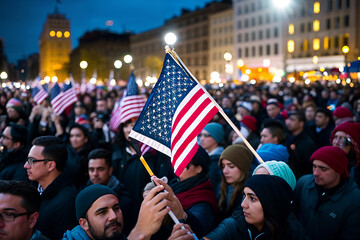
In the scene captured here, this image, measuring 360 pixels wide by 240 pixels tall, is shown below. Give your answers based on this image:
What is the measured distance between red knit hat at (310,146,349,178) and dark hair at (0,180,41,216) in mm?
3035

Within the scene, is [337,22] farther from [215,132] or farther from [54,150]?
[54,150]

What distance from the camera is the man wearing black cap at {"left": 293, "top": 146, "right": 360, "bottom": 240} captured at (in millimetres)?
3836

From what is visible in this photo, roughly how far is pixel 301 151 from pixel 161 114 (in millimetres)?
4340

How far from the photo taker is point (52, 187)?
3.92 m

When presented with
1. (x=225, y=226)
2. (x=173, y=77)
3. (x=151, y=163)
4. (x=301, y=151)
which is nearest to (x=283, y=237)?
(x=225, y=226)

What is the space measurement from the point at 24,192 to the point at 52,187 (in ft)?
3.76

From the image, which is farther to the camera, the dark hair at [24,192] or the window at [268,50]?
the window at [268,50]

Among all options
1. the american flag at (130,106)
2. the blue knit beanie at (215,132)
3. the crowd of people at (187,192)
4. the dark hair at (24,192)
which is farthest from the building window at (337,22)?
the dark hair at (24,192)

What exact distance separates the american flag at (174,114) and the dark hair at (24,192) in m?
0.95

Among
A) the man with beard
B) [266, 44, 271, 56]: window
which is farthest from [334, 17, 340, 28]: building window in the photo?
the man with beard

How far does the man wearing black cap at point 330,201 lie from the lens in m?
3.84

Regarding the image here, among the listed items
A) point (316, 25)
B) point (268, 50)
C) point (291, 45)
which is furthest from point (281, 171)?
point (268, 50)

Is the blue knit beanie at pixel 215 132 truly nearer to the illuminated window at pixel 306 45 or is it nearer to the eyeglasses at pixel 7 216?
the eyeglasses at pixel 7 216

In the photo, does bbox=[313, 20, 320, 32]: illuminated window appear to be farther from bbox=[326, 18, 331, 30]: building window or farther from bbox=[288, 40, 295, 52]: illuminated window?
bbox=[288, 40, 295, 52]: illuminated window
